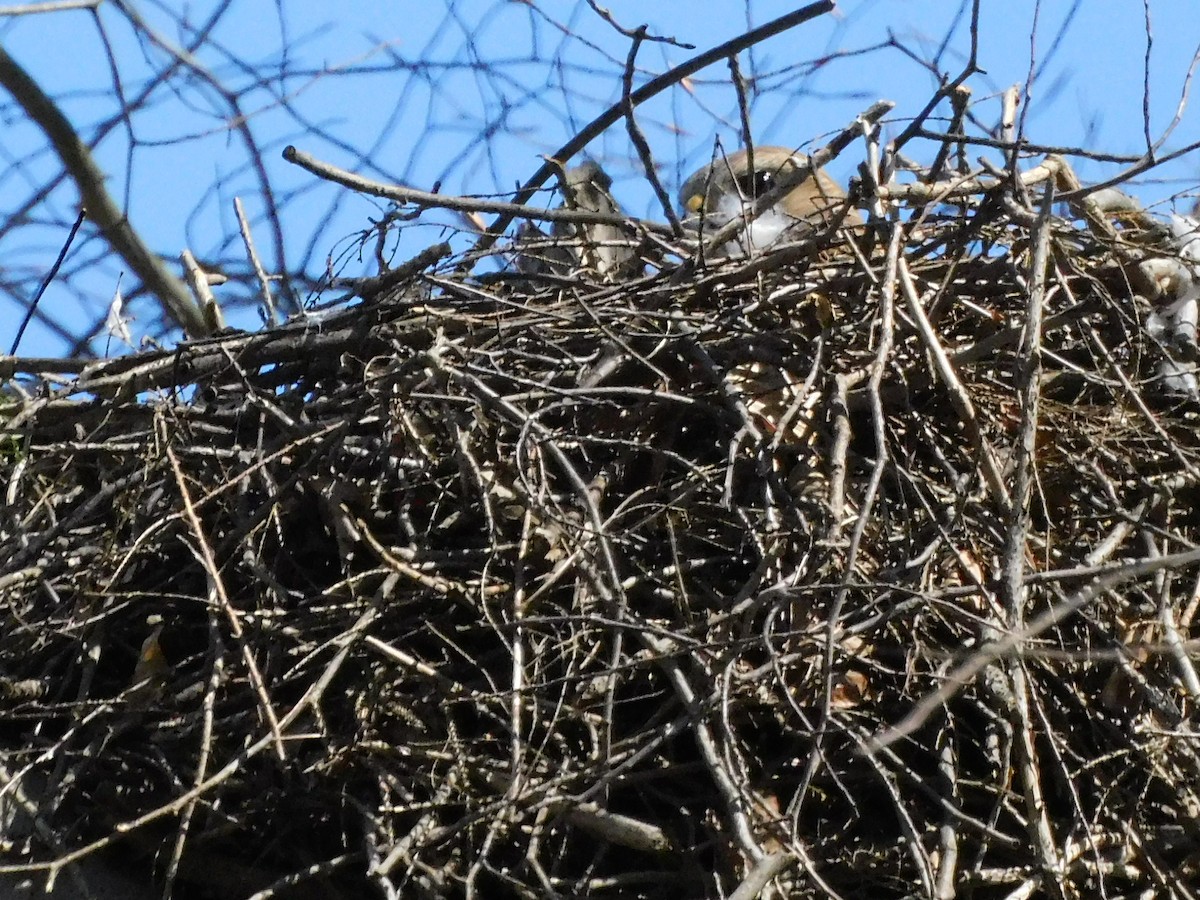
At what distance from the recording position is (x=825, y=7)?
2.02 meters

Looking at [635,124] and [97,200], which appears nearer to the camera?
[635,124]

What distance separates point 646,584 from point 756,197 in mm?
1067

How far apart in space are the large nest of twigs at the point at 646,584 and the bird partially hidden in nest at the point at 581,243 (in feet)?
0.35

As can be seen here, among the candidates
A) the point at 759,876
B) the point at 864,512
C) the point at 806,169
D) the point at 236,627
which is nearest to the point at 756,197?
the point at 806,169

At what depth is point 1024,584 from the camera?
4.96 ft

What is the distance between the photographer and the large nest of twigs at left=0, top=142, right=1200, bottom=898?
5.24 ft

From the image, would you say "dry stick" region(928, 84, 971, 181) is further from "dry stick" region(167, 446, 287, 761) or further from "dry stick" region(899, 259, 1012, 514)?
"dry stick" region(167, 446, 287, 761)

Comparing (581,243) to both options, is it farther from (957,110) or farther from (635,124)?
(957,110)

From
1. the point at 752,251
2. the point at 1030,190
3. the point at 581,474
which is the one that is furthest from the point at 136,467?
the point at 1030,190

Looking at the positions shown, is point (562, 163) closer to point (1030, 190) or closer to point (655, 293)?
point (655, 293)

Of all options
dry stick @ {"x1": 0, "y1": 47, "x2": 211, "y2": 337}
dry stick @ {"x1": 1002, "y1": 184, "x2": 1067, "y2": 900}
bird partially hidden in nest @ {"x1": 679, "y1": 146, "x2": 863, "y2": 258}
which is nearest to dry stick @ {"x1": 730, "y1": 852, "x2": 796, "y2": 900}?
dry stick @ {"x1": 1002, "y1": 184, "x2": 1067, "y2": 900}

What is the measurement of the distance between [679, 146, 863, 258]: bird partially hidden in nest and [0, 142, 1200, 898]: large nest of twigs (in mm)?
93

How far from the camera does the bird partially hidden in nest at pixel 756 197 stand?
7.20 feet

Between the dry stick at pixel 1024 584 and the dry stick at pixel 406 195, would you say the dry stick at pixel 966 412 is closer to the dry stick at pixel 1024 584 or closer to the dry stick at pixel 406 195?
the dry stick at pixel 1024 584
